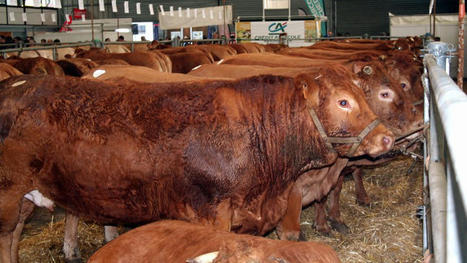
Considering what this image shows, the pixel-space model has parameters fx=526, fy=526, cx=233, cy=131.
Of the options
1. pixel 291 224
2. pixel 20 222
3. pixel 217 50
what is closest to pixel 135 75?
pixel 20 222

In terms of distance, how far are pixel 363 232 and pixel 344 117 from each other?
228cm

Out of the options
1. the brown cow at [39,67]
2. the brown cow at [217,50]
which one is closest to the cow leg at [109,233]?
the brown cow at [39,67]

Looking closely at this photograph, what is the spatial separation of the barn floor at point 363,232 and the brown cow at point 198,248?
→ 8.05ft

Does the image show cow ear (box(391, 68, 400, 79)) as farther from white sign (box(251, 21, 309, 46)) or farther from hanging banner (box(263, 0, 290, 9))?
hanging banner (box(263, 0, 290, 9))

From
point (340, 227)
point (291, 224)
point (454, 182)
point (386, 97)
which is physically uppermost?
point (454, 182)

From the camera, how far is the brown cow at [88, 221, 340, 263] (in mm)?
1948

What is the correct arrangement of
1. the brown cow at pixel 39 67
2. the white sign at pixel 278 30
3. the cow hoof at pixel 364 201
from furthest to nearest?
the white sign at pixel 278 30 → the brown cow at pixel 39 67 → the cow hoof at pixel 364 201

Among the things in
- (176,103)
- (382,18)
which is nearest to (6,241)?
(176,103)

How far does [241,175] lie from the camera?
3119 mm

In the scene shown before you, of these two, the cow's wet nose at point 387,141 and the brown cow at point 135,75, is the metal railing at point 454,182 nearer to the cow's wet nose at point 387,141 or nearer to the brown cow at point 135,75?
the cow's wet nose at point 387,141

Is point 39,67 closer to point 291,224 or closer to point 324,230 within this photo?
point 324,230

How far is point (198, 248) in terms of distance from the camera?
2.20 metres

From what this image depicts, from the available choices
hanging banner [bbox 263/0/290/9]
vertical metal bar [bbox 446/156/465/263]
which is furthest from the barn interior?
hanging banner [bbox 263/0/290/9]

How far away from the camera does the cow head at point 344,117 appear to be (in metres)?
3.26
